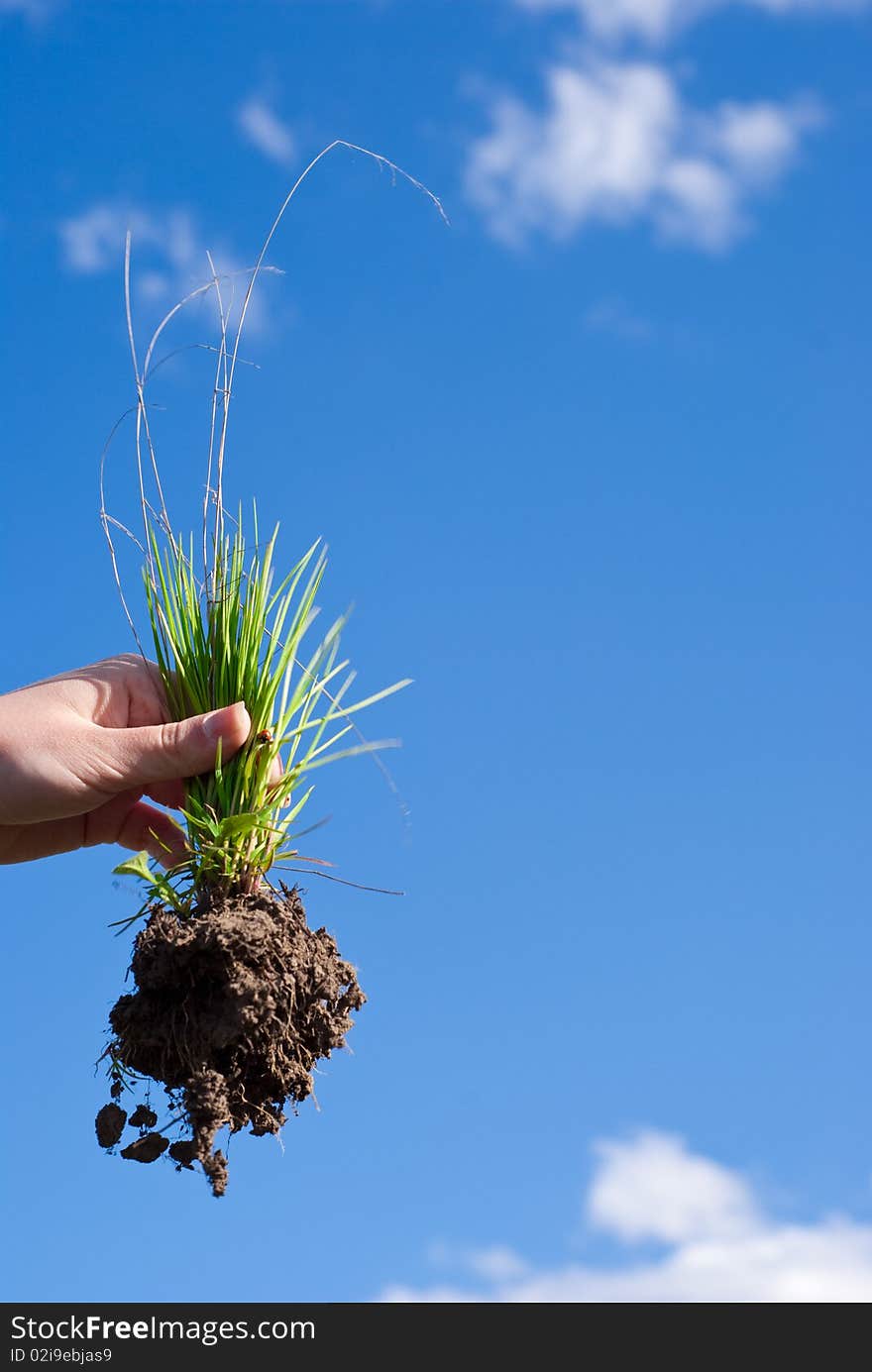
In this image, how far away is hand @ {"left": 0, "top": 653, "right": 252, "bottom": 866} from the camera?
2.78m

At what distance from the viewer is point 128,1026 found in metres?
2.62

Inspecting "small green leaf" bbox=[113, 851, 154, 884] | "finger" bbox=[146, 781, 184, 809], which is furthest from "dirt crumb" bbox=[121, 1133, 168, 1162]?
"finger" bbox=[146, 781, 184, 809]

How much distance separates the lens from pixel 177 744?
2.76m

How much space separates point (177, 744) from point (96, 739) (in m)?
0.23

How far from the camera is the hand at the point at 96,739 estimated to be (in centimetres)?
278

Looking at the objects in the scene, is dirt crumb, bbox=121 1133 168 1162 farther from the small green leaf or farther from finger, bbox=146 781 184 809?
finger, bbox=146 781 184 809

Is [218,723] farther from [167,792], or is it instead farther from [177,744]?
[167,792]

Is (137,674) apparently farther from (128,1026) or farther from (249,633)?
(128,1026)

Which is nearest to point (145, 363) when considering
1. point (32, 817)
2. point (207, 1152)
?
point (32, 817)

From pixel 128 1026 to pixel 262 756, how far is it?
2.45 feet

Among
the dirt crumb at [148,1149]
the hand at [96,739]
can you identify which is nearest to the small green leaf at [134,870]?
the hand at [96,739]

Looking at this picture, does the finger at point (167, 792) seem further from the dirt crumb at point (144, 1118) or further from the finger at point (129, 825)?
the dirt crumb at point (144, 1118)

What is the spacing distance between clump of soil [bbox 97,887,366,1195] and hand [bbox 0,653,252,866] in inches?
12.5

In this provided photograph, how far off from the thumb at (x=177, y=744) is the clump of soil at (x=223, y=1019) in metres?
0.37
